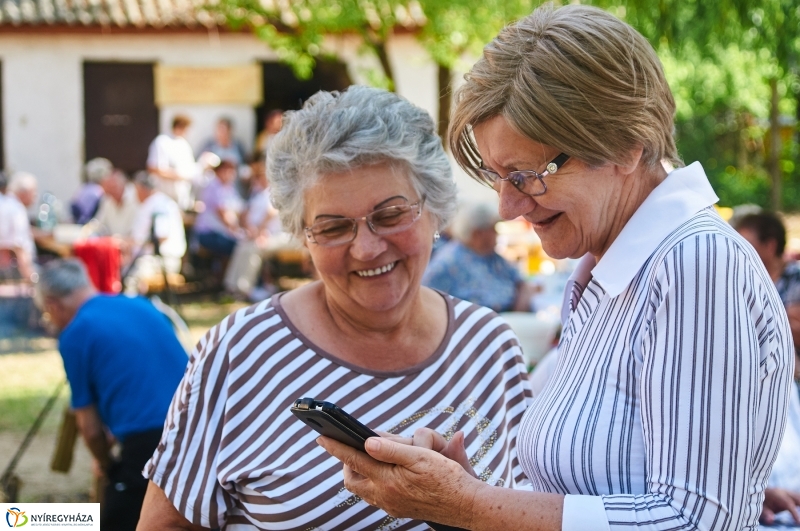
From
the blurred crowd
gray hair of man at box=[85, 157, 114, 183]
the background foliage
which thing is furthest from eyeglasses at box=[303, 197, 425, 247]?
gray hair of man at box=[85, 157, 114, 183]

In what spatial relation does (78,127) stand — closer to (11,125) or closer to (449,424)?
(11,125)

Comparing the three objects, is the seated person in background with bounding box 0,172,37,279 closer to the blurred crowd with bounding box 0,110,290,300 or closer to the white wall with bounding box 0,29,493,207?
the blurred crowd with bounding box 0,110,290,300

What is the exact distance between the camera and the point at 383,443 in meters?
1.57

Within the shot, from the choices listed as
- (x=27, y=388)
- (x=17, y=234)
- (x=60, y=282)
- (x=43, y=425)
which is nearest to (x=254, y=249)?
(x=17, y=234)

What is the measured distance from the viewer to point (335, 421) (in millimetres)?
1623

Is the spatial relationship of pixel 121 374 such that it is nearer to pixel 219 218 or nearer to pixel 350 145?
pixel 350 145

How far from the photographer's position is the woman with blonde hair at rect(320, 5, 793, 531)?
135 centimetres

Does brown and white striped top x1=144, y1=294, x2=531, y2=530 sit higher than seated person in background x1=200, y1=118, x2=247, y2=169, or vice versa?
seated person in background x1=200, y1=118, x2=247, y2=169

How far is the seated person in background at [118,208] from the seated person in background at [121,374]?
6406 millimetres

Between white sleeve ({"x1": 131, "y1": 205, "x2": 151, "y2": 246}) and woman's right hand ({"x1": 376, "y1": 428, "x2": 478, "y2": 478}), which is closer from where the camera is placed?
woman's right hand ({"x1": 376, "y1": 428, "x2": 478, "y2": 478})

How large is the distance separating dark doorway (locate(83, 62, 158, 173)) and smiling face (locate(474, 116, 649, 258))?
15.0 m

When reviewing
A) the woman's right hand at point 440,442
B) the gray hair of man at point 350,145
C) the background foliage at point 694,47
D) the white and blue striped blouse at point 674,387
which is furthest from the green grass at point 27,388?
the white and blue striped blouse at point 674,387

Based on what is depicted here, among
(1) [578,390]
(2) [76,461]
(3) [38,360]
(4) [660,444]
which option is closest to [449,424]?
(1) [578,390]

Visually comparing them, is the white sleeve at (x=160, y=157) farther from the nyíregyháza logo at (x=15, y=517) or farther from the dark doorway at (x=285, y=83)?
the nyíregyháza logo at (x=15, y=517)
